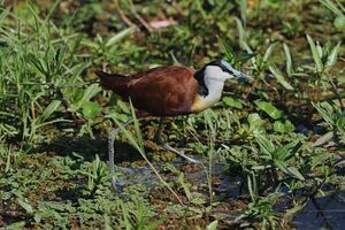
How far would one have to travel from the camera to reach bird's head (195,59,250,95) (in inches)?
191

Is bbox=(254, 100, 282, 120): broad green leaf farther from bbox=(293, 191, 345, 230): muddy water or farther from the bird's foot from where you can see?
bbox=(293, 191, 345, 230): muddy water

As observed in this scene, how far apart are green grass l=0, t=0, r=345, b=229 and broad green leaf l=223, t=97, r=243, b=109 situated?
13mm

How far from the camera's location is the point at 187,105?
4.81 meters

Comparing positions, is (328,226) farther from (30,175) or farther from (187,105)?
(30,175)

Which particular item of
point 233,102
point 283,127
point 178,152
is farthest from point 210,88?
point 233,102

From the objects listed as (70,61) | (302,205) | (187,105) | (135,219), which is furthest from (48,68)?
(302,205)

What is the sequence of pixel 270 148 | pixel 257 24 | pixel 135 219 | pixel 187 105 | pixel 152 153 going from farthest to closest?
pixel 257 24 < pixel 152 153 < pixel 187 105 < pixel 270 148 < pixel 135 219

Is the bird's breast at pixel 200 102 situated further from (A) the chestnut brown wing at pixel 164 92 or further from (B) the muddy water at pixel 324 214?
(B) the muddy water at pixel 324 214

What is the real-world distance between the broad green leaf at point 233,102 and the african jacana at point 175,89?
653mm

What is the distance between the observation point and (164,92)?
4.83 m

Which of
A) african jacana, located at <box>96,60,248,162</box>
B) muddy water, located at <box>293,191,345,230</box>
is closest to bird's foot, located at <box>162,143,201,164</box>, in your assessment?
african jacana, located at <box>96,60,248,162</box>

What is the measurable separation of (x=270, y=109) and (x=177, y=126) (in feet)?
1.83

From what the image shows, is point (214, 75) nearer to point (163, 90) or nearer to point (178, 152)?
point (163, 90)

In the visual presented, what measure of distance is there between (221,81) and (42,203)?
113 cm
